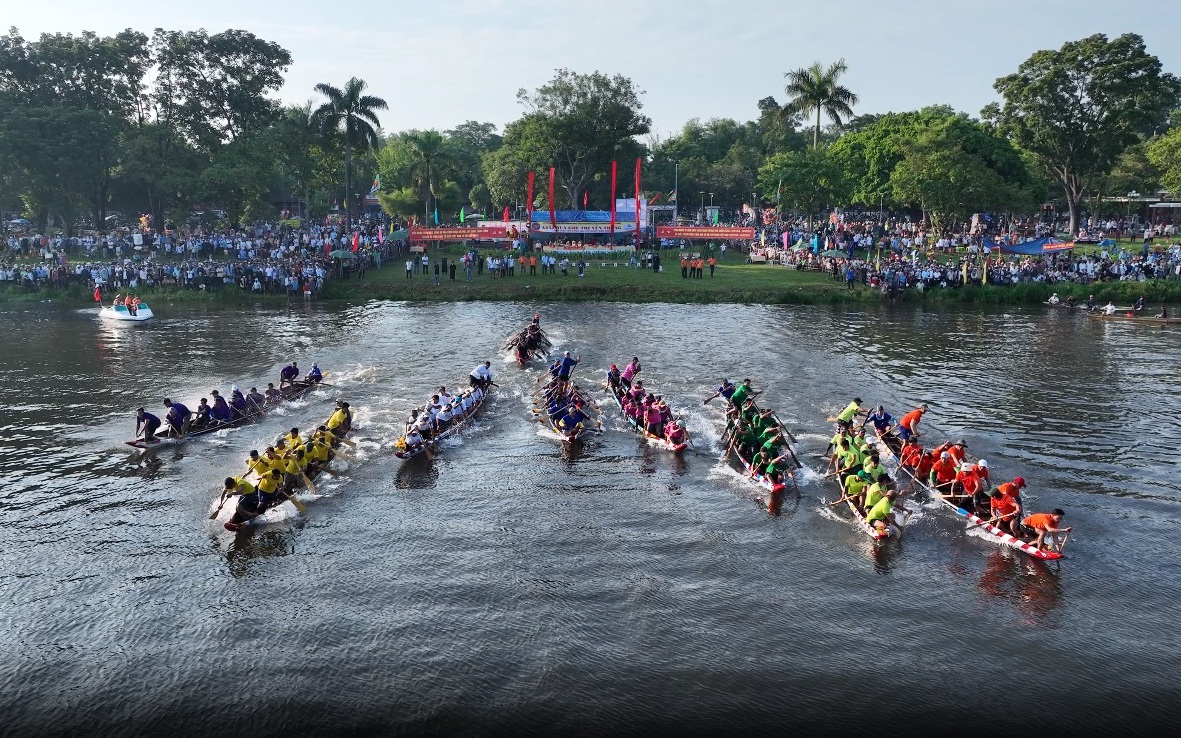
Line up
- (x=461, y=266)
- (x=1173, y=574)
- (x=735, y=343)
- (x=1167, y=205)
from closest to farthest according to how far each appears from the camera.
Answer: (x=1173, y=574) → (x=735, y=343) → (x=461, y=266) → (x=1167, y=205)

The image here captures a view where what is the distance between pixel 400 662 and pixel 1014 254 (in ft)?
179

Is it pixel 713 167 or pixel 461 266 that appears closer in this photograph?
pixel 461 266

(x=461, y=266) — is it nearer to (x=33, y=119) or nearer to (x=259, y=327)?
(x=259, y=327)

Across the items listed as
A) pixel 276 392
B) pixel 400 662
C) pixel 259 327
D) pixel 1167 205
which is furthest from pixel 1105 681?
pixel 1167 205

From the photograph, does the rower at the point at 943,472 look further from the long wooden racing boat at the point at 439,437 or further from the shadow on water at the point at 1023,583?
the long wooden racing boat at the point at 439,437

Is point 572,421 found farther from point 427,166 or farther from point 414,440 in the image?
point 427,166

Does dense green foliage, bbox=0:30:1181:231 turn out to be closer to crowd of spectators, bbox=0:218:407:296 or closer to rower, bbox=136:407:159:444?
crowd of spectators, bbox=0:218:407:296

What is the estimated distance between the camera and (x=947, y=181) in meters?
59.4

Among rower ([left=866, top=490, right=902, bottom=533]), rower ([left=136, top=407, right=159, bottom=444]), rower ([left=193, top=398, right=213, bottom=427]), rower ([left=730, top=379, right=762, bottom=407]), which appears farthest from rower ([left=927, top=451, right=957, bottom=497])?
rower ([left=136, top=407, right=159, bottom=444])

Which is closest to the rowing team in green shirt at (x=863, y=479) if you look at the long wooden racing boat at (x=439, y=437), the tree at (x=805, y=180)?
the long wooden racing boat at (x=439, y=437)

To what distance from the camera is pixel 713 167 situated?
9412 centimetres

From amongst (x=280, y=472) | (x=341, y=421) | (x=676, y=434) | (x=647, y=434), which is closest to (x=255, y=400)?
(x=341, y=421)

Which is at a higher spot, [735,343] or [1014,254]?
[1014,254]

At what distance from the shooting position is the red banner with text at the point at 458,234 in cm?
6450
